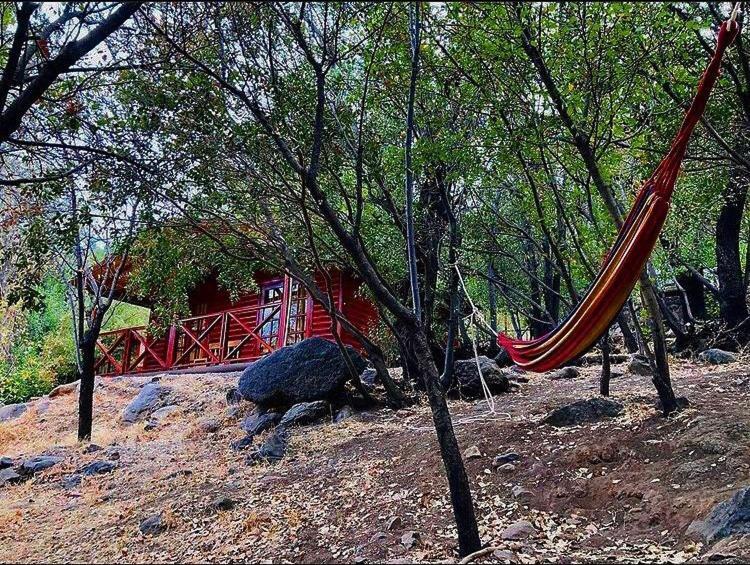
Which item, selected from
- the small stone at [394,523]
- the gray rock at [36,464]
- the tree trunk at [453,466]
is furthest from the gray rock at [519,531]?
the gray rock at [36,464]

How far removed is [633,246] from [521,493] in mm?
1438

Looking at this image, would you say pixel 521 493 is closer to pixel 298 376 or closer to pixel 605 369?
pixel 605 369

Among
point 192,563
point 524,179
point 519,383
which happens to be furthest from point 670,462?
point 519,383

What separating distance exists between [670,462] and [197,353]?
8.80 m

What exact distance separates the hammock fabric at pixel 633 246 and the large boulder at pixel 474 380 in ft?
8.15

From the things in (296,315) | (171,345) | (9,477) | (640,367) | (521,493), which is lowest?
(9,477)

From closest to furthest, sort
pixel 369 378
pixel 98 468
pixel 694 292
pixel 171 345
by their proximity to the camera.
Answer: pixel 98 468
pixel 369 378
pixel 694 292
pixel 171 345

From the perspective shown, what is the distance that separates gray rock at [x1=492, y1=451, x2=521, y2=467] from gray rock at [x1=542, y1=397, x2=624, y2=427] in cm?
60

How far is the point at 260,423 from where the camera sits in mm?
5387

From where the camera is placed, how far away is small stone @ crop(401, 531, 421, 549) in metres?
2.58

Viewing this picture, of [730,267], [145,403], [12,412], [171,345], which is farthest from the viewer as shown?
[171,345]

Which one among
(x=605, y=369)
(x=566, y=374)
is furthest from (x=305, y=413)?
(x=566, y=374)

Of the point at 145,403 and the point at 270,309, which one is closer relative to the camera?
the point at 145,403

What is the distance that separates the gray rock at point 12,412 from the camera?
25.6 feet
